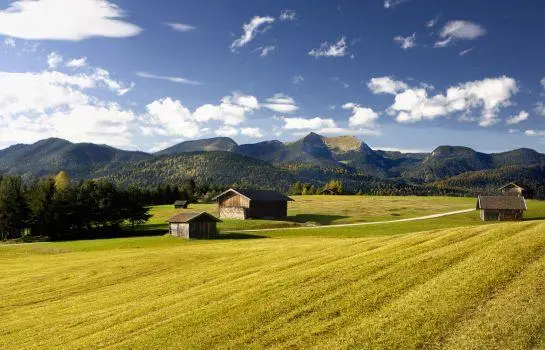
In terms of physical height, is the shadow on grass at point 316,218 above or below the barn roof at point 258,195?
below

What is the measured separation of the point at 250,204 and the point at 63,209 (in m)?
41.1

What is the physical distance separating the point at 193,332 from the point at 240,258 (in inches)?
907

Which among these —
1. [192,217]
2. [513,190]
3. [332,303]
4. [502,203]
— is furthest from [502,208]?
[332,303]

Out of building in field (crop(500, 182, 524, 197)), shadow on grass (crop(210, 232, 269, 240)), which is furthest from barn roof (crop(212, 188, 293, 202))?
building in field (crop(500, 182, 524, 197))

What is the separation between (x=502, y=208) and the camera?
10619 cm

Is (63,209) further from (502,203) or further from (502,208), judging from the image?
(502,203)

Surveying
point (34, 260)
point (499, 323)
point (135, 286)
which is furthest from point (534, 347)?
point (34, 260)

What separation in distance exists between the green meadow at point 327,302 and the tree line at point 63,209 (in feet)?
213

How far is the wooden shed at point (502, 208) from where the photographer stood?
4193 inches

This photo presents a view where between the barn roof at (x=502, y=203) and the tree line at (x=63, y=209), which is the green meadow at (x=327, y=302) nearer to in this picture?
the tree line at (x=63, y=209)

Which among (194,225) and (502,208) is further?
(502,208)

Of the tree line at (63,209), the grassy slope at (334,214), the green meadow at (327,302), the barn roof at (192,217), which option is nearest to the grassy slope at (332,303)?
the green meadow at (327,302)

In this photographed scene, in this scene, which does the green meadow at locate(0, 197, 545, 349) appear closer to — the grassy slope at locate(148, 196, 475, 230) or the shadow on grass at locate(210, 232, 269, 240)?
the shadow on grass at locate(210, 232, 269, 240)

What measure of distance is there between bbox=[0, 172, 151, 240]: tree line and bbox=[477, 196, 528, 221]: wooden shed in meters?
77.9
